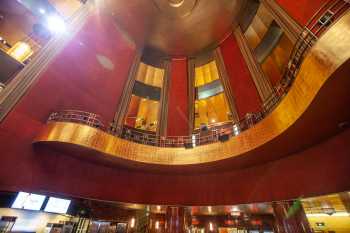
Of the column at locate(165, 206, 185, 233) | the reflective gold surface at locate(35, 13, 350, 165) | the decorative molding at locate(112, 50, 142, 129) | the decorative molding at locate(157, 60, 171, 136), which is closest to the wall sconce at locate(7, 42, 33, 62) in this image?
the decorative molding at locate(112, 50, 142, 129)

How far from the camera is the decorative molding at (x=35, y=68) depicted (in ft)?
20.3

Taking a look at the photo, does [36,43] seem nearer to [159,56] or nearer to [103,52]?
[103,52]

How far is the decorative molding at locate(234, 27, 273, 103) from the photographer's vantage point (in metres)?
8.46

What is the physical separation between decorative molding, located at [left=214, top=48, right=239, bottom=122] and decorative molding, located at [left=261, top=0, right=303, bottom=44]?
3820 mm

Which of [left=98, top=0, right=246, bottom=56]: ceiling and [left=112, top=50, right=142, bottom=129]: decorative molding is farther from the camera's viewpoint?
[left=98, top=0, right=246, bottom=56]: ceiling

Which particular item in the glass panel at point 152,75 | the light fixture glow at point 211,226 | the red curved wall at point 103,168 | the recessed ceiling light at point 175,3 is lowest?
the light fixture glow at point 211,226

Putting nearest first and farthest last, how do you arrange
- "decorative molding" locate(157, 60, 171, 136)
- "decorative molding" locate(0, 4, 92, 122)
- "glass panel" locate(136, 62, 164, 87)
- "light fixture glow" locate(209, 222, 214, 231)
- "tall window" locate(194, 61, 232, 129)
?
"decorative molding" locate(0, 4, 92, 122) < "decorative molding" locate(157, 60, 171, 136) < "light fixture glow" locate(209, 222, 214, 231) < "tall window" locate(194, 61, 232, 129) < "glass panel" locate(136, 62, 164, 87)

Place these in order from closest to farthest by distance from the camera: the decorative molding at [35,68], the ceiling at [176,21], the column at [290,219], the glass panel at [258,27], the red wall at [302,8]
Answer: the column at [290,219] < the decorative molding at [35,68] < the red wall at [302,8] < the glass panel at [258,27] < the ceiling at [176,21]

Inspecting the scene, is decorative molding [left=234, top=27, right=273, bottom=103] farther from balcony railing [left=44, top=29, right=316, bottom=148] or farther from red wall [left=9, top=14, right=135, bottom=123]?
red wall [left=9, top=14, right=135, bottom=123]

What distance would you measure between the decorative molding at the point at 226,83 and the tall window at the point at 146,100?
14.7 feet

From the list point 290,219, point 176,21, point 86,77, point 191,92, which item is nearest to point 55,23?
point 86,77

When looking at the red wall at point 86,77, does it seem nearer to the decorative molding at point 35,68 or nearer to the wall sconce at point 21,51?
the decorative molding at point 35,68

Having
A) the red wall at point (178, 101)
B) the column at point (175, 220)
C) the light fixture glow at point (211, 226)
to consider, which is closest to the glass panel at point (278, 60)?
the red wall at point (178, 101)

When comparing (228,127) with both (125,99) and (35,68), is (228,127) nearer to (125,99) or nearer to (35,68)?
(125,99)
